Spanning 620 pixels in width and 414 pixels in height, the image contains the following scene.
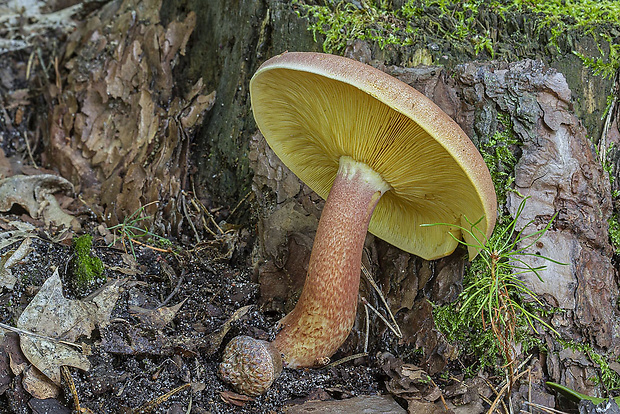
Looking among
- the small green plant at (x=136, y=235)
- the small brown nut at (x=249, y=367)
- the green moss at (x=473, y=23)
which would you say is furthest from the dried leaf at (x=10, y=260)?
the green moss at (x=473, y=23)

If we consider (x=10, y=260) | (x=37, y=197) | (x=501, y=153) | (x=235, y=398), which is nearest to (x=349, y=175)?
(x=501, y=153)

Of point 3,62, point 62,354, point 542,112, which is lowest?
point 62,354

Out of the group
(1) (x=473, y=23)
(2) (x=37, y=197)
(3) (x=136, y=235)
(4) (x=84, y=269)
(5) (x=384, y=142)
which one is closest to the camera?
(5) (x=384, y=142)

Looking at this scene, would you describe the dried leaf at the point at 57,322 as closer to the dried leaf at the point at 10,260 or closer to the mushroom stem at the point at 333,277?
the dried leaf at the point at 10,260

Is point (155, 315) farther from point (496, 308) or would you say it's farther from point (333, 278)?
point (496, 308)

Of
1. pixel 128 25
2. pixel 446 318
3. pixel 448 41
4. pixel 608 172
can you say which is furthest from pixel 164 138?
pixel 608 172

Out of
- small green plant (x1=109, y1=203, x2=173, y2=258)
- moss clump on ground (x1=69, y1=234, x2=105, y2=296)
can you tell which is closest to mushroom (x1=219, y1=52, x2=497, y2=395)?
moss clump on ground (x1=69, y1=234, x2=105, y2=296)

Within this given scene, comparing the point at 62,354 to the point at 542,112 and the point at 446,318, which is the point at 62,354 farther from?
the point at 542,112
